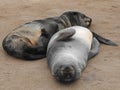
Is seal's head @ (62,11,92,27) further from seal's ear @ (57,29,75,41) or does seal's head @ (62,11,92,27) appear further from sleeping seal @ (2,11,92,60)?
seal's ear @ (57,29,75,41)

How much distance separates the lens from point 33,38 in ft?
23.6

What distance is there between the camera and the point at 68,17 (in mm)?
8117

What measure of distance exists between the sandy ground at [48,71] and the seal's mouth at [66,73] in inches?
3.8

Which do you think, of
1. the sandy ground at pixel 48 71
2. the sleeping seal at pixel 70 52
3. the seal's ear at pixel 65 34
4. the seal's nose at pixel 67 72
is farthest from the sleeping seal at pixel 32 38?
the seal's nose at pixel 67 72

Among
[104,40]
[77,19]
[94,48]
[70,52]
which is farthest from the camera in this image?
[77,19]

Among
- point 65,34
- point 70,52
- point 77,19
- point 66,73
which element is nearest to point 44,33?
point 65,34

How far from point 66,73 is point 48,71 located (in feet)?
2.05

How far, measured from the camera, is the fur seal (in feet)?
22.8

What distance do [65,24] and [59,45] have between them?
1.46 m

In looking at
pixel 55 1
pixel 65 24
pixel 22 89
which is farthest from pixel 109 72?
pixel 55 1

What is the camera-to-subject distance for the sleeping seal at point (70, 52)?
588 centimetres

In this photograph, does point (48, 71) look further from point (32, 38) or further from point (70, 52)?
point (32, 38)

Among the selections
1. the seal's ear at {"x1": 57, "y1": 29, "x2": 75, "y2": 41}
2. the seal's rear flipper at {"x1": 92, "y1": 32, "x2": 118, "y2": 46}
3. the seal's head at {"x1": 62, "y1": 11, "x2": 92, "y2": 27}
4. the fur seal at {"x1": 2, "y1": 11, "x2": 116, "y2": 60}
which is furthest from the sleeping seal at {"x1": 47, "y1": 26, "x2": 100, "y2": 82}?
the seal's head at {"x1": 62, "y1": 11, "x2": 92, "y2": 27}

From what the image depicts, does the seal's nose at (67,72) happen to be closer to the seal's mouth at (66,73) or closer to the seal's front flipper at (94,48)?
the seal's mouth at (66,73)
